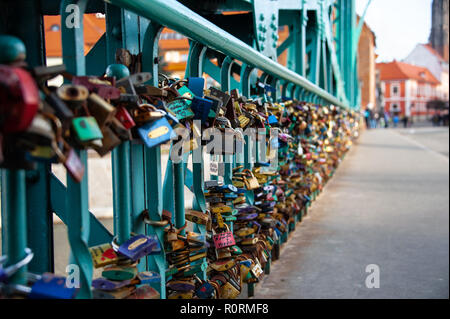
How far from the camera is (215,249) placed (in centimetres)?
178

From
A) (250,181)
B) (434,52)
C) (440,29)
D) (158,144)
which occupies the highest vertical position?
(440,29)

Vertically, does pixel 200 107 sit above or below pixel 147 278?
above

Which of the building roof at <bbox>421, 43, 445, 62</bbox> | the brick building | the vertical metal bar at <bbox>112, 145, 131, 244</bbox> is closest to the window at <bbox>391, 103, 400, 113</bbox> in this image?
the brick building

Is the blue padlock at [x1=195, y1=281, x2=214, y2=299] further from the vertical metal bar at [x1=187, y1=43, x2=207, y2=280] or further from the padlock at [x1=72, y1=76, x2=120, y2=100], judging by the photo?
the padlock at [x1=72, y1=76, x2=120, y2=100]

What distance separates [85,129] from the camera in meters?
0.87

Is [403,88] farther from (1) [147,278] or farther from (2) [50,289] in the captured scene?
(2) [50,289]

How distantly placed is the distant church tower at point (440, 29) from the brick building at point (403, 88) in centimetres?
1404

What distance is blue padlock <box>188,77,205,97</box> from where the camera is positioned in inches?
57.8

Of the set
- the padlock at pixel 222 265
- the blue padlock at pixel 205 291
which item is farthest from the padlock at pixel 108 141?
the padlock at pixel 222 265

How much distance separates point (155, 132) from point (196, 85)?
42 cm

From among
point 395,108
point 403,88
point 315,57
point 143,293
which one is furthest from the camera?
point 395,108

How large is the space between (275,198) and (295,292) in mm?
473

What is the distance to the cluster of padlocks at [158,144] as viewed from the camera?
769mm

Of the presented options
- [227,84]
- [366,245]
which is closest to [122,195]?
[227,84]
